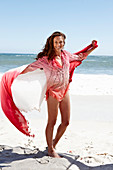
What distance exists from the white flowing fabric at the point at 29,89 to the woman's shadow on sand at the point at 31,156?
750 millimetres

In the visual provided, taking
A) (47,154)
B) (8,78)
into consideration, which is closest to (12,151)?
(47,154)

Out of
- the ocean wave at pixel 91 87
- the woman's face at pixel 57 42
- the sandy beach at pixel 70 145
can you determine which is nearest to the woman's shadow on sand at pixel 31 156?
the sandy beach at pixel 70 145

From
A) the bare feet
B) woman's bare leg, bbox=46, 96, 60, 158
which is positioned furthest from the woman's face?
the bare feet

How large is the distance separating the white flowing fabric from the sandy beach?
0.79 meters

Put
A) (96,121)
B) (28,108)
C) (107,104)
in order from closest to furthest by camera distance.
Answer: (28,108) → (96,121) → (107,104)

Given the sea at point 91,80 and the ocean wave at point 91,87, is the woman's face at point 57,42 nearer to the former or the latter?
the sea at point 91,80

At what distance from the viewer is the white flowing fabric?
329 centimetres

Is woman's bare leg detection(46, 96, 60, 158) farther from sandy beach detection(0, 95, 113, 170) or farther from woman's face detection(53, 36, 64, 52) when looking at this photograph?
woman's face detection(53, 36, 64, 52)

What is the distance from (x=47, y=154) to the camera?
11.7ft

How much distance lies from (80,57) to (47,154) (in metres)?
1.56

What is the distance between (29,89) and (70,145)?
1436mm

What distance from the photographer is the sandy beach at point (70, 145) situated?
10.8ft

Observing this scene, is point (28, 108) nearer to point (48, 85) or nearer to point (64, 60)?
point (48, 85)

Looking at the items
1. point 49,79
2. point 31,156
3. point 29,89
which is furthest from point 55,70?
point 31,156
